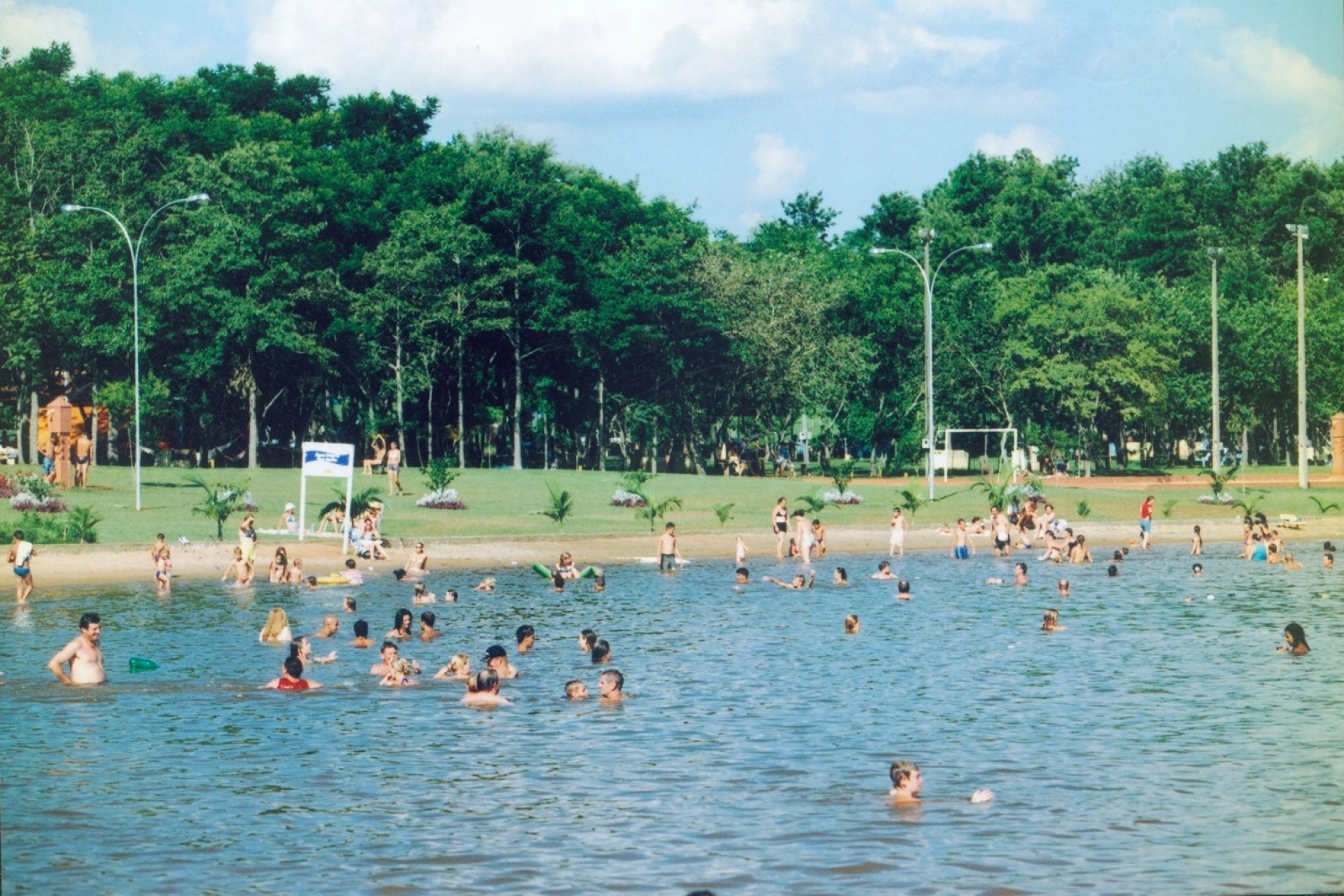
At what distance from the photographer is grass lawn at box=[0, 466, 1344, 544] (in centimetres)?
4941

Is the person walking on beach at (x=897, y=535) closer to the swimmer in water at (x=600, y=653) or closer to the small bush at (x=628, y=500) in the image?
the small bush at (x=628, y=500)

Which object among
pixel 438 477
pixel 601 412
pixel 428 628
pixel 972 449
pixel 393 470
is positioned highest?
pixel 601 412

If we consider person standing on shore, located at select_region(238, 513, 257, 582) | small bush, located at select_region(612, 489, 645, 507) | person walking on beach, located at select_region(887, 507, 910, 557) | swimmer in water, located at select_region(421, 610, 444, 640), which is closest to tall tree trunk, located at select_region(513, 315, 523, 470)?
small bush, located at select_region(612, 489, 645, 507)

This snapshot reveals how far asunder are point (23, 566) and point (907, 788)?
80.9ft

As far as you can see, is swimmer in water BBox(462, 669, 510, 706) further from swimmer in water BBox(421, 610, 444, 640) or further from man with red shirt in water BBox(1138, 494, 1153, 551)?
man with red shirt in water BBox(1138, 494, 1153, 551)

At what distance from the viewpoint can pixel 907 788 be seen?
18188 mm

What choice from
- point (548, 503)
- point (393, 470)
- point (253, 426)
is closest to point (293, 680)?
point (393, 470)

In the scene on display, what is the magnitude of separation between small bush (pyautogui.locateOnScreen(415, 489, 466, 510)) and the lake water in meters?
17.1

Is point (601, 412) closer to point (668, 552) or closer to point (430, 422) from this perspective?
point (430, 422)

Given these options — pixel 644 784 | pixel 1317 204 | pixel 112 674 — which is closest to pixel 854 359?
pixel 1317 204

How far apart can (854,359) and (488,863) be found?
2866 inches

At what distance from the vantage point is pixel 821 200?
14350 cm

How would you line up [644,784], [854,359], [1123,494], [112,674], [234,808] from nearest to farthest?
[234,808] → [644,784] → [112,674] → [1123,494] → [854,359]

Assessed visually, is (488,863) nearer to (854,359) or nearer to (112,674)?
(112,674)
